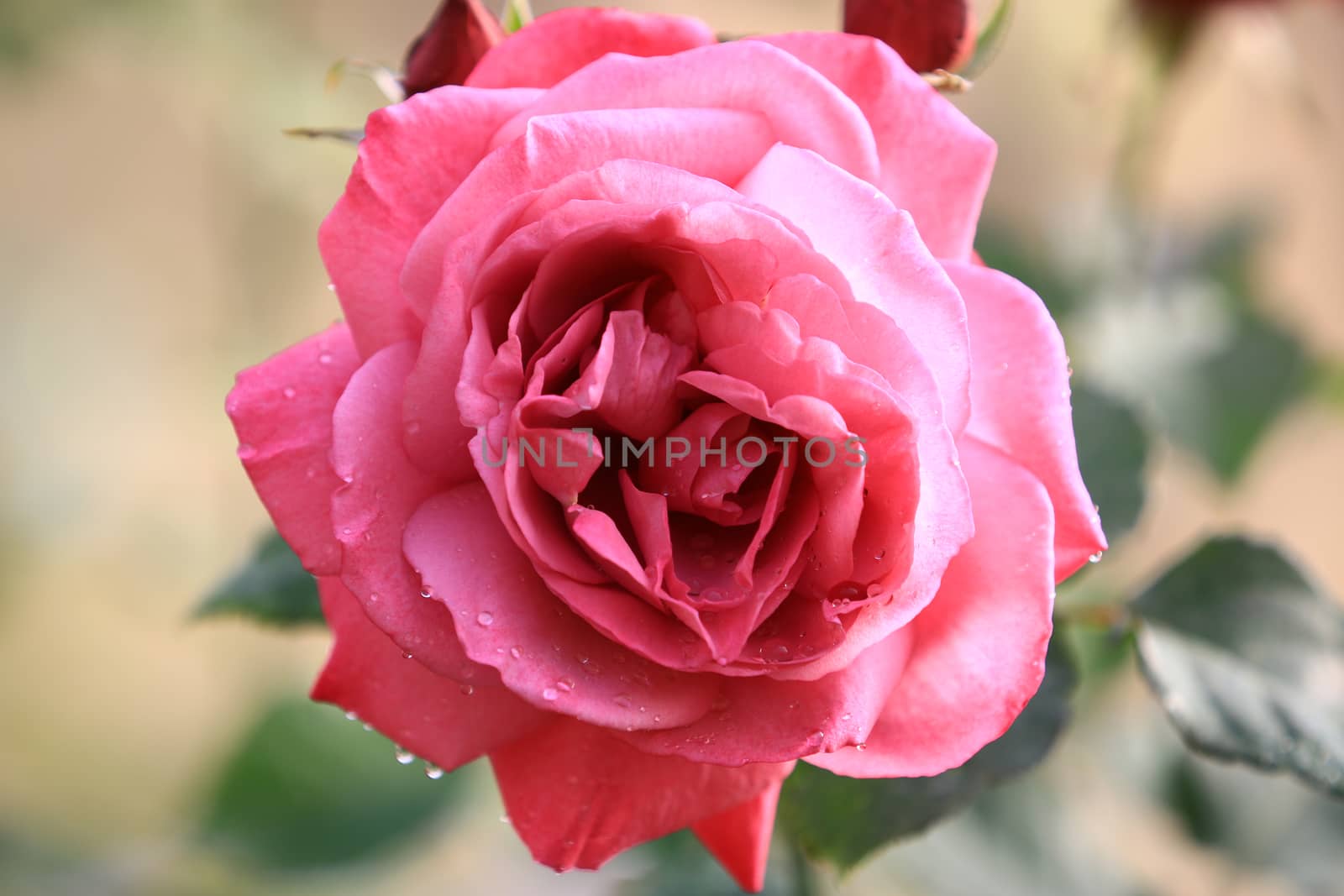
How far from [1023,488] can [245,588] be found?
0.37 m

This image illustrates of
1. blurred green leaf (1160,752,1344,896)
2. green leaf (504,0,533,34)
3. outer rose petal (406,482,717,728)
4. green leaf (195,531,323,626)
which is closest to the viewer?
outer rose petal (406,482,717,728)

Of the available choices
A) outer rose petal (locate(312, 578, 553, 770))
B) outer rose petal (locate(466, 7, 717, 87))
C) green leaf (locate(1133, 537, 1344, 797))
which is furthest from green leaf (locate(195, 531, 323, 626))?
green leaf (locate(1133, 537, 1344, 797))

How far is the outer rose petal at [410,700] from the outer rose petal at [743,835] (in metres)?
0.07

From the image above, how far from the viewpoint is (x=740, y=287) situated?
0.30 meters

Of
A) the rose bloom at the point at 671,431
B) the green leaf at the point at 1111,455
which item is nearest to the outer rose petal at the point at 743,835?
the rose bloom at the point at 671,431

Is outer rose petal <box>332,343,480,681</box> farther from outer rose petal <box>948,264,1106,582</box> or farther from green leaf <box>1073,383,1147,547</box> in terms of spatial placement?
green leaf <box>1073,383,1147,547</box>

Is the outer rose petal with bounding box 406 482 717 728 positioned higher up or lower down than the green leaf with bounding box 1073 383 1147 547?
higher up

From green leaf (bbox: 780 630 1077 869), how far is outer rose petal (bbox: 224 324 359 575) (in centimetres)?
19

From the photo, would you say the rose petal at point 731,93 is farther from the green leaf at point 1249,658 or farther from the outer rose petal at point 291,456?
the green leaf at point 1249,658

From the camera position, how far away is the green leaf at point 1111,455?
19.2 inches

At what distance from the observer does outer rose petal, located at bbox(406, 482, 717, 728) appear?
0.28m

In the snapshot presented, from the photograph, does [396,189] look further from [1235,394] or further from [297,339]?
[297,339]

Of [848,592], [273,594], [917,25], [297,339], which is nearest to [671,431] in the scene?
[848,592]

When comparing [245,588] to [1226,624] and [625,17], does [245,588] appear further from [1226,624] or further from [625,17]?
[1226,624]
